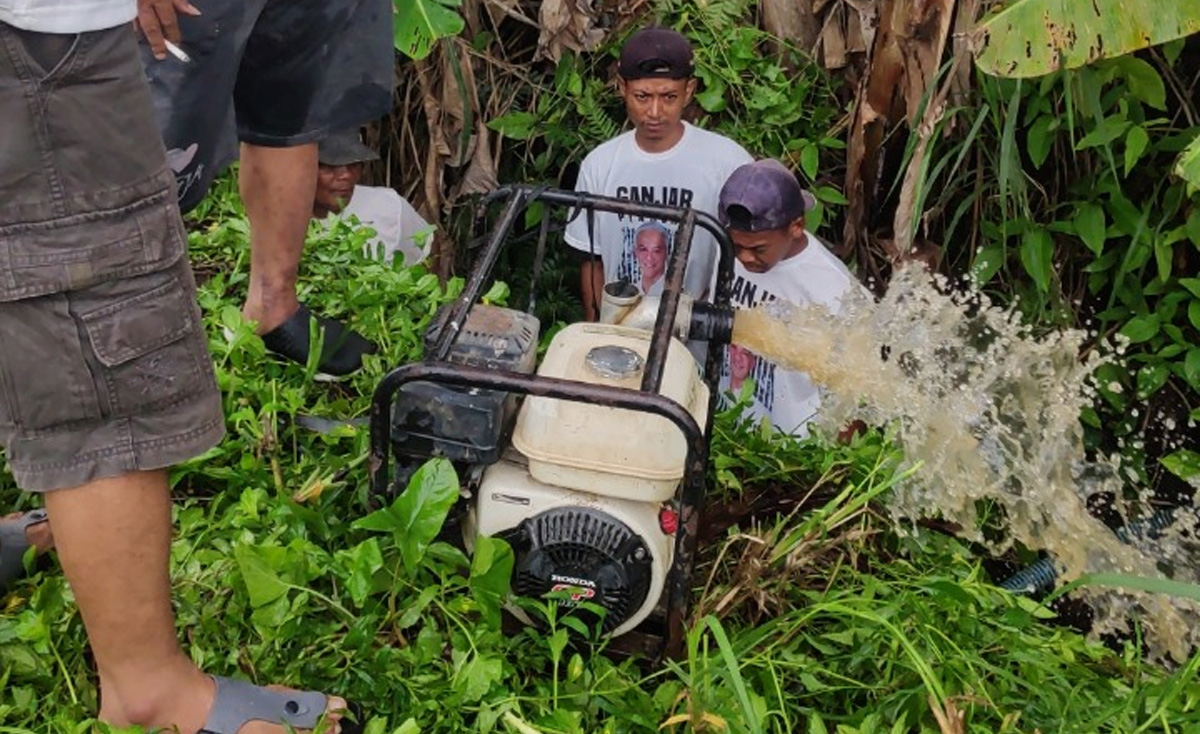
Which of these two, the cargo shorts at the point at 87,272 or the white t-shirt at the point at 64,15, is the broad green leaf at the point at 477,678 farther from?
the white t-shirt at the point at 64,15

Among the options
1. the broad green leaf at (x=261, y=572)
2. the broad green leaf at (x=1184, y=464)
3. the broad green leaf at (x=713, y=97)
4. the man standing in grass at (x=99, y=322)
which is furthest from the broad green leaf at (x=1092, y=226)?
the man standing in grass at (x=99, y=322)

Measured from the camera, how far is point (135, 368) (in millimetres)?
1525

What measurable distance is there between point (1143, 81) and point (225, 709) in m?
2.98

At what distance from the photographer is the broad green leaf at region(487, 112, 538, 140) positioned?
4.44m

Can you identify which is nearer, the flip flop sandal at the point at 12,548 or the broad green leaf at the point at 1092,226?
the flip flop sandal at the point at 12,548

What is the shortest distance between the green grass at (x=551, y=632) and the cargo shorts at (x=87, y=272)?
0.38m

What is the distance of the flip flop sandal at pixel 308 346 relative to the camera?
2.73 metres

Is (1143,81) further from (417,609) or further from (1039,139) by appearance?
(417,609)

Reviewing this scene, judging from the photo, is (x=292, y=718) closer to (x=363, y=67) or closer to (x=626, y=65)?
(x=363, y=67)

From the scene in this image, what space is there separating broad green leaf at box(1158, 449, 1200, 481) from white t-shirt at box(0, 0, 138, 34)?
10.4ft

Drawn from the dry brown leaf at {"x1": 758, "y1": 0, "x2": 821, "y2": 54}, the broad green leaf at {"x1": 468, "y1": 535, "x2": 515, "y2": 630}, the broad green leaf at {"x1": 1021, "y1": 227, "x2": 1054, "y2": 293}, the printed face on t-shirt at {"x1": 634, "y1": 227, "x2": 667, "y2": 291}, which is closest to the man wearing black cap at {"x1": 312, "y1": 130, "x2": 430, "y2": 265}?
the printed face on t-shirt at {"x1": 634, "y1": 227, "x2": 667, "y2": 291}

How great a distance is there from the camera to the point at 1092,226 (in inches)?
144

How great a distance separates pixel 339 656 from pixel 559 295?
2.78 meters

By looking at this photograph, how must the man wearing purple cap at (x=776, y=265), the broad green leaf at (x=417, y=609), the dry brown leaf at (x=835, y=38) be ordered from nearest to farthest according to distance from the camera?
the broad green leaf at (x=417, y=609) < the man wearing purple cap at (x=776, y=265) < the dry brown leaf at (x=835, y=38)
